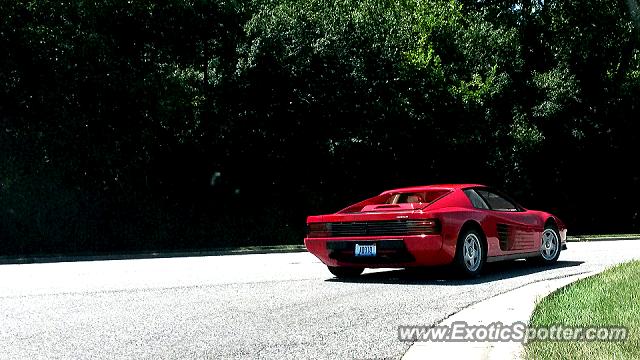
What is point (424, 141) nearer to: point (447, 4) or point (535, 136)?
point (535, 136)

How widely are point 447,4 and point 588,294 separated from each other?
87.5 ft

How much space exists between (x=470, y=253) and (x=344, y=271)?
191 cm

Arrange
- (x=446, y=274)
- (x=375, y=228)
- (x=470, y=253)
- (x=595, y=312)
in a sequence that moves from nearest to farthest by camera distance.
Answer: (x=595, y=312) < (x=375, y=228) < (x=470, y=253) < (x=446, y=274)

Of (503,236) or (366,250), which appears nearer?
(366,250)

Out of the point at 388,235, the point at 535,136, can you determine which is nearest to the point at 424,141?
the point at 535,136

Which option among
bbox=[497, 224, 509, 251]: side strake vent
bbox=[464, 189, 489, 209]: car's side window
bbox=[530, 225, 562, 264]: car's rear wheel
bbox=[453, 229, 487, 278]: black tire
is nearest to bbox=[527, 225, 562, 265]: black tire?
bbox=[530, 225, 562, 264]: car's rear wheel

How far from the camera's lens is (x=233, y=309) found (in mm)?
8070

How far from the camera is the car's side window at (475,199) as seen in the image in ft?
36.8

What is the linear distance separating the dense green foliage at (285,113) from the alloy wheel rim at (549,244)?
1215 cm

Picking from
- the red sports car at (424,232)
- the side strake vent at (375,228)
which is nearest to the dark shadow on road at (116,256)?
the red sports car at (424,232)

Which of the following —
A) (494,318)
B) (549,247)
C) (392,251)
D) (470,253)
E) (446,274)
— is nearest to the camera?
(494,318)

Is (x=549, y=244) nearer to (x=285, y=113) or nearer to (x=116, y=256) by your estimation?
(x=116, y=256)

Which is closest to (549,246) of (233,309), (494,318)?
(494,318)

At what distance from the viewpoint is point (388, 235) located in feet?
33.4
